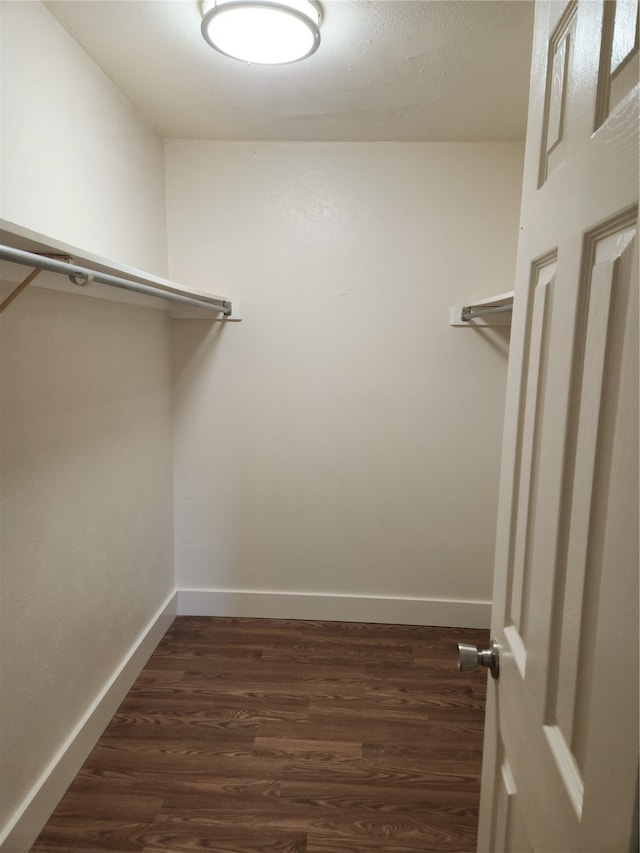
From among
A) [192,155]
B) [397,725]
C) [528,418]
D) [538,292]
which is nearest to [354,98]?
[192,155]

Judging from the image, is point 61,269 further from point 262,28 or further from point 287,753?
point 287,753

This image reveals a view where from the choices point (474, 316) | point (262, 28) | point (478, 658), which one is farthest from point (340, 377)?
point (478, 658)

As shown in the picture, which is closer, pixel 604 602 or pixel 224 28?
pixel 604 602

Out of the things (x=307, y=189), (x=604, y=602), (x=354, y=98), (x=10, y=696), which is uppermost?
(x=354, y=98)

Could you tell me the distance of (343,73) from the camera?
5.73 feet

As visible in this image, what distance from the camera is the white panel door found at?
0.51m

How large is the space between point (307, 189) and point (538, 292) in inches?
73.4

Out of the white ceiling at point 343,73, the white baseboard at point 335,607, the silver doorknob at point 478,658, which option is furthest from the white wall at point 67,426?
the silver doorknob at point 478,658

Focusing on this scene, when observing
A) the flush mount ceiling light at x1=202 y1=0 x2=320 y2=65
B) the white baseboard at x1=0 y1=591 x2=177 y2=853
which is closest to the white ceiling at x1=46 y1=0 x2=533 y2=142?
the flush mount ceiling light at x1=202 y1=0 x2=320 y2=65

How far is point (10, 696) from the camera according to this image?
1.39m

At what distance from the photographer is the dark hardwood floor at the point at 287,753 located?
1.56 metres

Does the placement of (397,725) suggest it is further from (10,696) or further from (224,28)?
(224,28)

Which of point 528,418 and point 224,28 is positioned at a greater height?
point 224,28

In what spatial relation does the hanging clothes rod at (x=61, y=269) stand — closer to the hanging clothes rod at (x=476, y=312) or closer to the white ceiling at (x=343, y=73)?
the white ceiling at (x=343, y=73)
